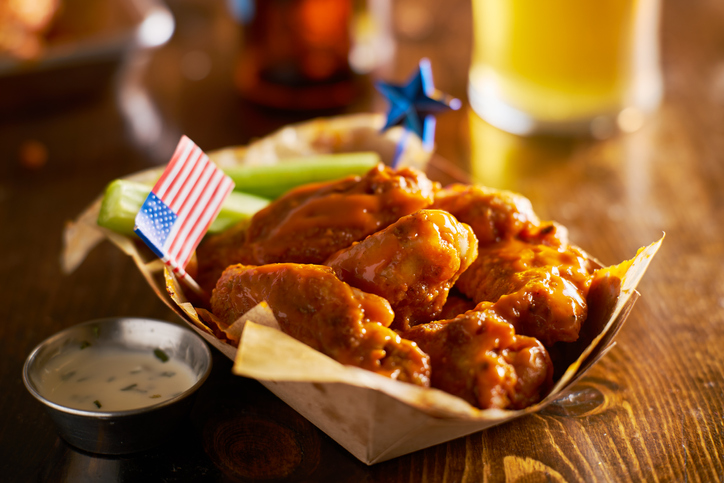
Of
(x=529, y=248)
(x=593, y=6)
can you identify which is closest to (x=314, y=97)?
(x=593, y=6)

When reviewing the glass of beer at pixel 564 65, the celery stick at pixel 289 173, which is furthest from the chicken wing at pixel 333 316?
the glass of beer at pixel 564 65

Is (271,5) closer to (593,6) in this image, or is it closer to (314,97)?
(314,97)

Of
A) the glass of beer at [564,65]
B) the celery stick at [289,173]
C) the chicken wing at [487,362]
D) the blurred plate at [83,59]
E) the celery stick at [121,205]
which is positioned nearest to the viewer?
the chicken wing at [487,362]

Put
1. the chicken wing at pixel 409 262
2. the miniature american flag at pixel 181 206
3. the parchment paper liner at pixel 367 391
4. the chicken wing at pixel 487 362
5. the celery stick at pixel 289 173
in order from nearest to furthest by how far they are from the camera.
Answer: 1. the parchment paper liner at pixel 367 391
2. the chicken wing at pixel 487 362
3. the chicken wing at pixel 409 262
4. the miniature american flag at pixel 181 206
5. the celery stick at pixel 289 173

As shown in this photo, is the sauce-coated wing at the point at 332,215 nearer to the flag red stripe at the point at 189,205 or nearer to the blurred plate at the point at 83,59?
the flag red stripe at the point at 189,205

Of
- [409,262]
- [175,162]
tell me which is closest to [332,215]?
→ [409,262]

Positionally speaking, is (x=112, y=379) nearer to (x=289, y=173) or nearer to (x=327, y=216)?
(x=327, y=216)
